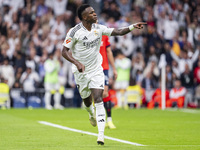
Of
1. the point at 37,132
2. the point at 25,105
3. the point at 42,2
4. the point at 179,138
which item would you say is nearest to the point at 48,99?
the point at 25,105

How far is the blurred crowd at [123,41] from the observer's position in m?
24.7

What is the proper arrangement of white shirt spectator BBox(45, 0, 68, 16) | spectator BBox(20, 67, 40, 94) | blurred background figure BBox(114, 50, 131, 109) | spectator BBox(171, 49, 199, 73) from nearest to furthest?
1. blurred background figure BBox(114, 50, 131, 109)
2. spectator BBox(20, 67, 40, 94)
3. spectator BBox(171, 49, 199, 73)
4. white shirt spectator BBox(45, 0, 68, 16)

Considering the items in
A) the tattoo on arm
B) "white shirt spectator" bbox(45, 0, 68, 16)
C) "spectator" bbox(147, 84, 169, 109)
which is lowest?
"spectator" bbox(147, 84, 169, 109)

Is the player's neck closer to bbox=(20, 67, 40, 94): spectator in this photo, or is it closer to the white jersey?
the white jersey

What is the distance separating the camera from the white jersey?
9.34 m

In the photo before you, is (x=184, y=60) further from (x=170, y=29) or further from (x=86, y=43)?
(x=86, y=43)

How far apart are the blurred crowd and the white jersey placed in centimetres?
1434

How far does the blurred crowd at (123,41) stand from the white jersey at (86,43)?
1434cm

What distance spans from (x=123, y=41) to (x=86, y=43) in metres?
17.0

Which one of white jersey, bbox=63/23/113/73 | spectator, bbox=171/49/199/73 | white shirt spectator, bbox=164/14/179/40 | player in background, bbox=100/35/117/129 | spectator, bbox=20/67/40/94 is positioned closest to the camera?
white jersey, bbox=63/23/113/73

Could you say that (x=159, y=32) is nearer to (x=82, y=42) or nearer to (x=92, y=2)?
(x=92, y=2)

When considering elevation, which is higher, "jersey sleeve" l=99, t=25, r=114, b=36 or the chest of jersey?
"jersey sleeve" l=99, t=25, r=114, b=36

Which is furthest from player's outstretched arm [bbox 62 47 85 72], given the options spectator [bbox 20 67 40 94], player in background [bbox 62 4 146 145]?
spectator [bbox 20 67 40 94]

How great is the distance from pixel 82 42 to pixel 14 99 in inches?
621
